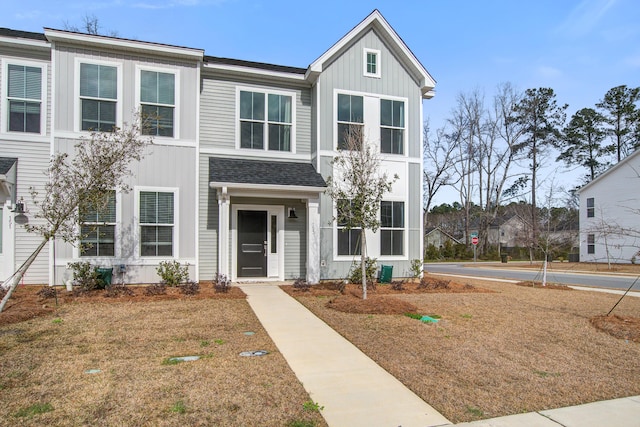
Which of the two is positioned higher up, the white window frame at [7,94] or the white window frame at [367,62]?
the white window frame at [367,62]

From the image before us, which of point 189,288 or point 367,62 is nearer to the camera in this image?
point 189,288

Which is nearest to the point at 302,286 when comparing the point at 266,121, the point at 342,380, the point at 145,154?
the point at 266,121

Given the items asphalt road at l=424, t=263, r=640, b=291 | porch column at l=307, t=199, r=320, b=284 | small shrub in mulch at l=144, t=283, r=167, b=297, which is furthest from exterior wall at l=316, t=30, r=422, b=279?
asphalt road at l=424, t=263, r=640, b=291

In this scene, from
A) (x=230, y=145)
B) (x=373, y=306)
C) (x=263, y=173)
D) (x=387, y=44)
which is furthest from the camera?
(x=387, y=44)

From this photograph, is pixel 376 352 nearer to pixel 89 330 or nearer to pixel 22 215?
pixel 89 330

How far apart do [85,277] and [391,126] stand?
9.57 metres

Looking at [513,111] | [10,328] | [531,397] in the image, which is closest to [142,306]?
[10,328]

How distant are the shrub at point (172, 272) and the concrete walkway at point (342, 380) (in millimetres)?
4100

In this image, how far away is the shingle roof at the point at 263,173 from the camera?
1155 centimetres

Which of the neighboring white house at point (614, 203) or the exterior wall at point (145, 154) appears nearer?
the exterior wall at point (145, 154)

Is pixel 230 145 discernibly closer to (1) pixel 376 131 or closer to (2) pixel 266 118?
(2) pixel 266 118

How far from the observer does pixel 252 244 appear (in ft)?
41.3

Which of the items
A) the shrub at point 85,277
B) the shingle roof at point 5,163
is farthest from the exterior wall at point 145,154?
the shingle roof at point 5,163

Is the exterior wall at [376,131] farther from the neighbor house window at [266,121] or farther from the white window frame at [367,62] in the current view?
the neighbor house window at [266,121]
